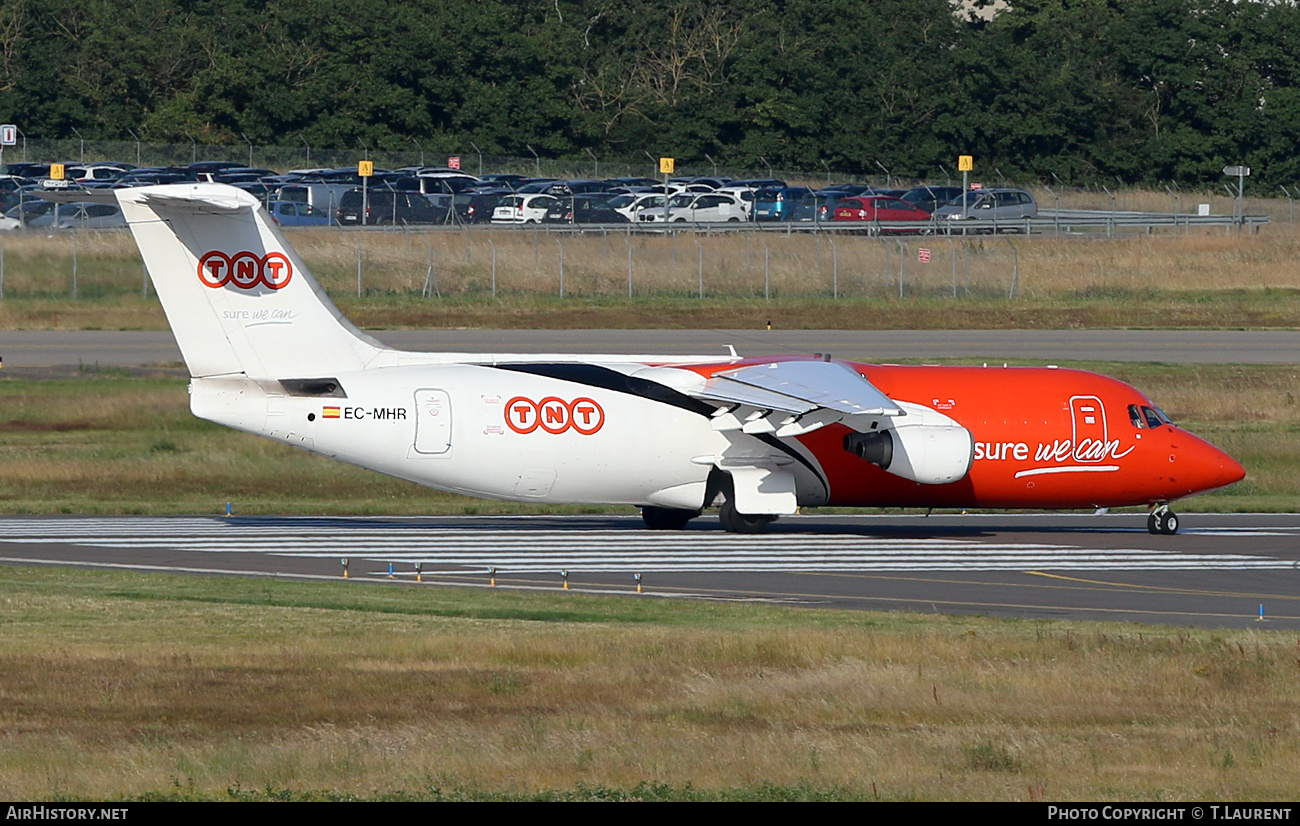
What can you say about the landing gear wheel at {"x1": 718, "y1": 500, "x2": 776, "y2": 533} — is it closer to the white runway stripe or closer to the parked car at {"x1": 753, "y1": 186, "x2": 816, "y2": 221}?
the white runway stripe

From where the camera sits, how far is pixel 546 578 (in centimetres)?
2538

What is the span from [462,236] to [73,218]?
16694 millimetres

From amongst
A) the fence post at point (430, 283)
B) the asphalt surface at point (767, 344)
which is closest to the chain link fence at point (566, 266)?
the fence post at point (430, 283)

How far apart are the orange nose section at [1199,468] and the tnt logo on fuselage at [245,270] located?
16739mm

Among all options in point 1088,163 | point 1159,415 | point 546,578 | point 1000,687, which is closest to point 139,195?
point 546,578

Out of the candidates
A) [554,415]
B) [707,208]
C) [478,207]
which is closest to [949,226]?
[707,208]

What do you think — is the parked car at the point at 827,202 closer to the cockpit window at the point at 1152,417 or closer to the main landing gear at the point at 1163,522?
the cockpit window at the point at 1152,417

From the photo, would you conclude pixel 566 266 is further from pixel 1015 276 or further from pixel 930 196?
pixel 930 196

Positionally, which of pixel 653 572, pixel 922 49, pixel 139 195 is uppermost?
pixel 922 49

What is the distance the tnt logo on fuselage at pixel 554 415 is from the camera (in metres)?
28.7

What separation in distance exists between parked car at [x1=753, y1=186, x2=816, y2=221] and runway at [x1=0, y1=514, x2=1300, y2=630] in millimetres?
50208

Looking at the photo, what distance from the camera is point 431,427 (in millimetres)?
28344

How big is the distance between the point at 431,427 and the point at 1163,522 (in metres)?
13.9
